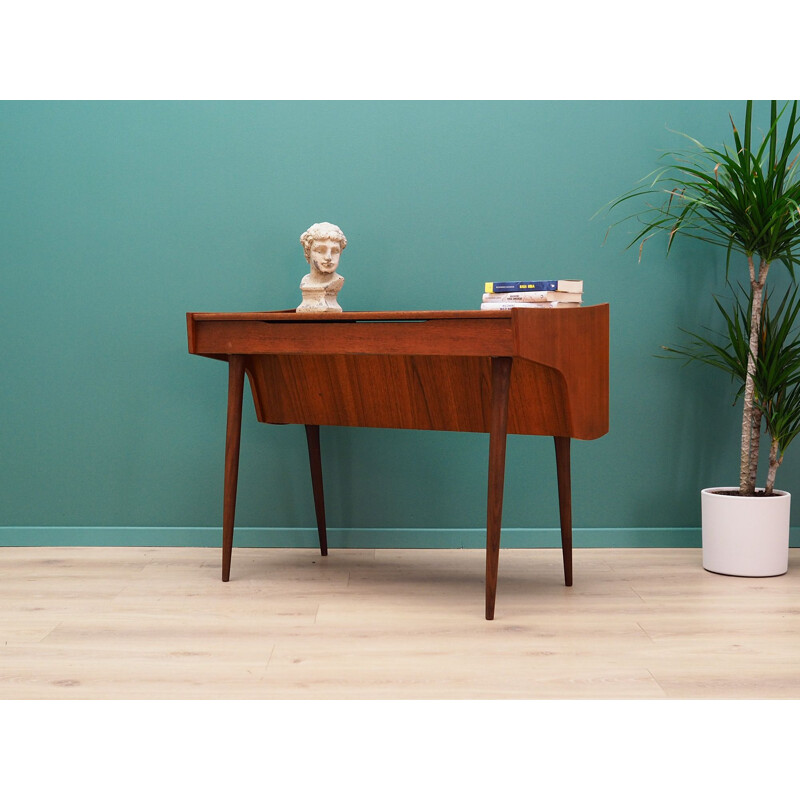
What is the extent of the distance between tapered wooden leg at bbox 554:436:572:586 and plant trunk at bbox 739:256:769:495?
594mm

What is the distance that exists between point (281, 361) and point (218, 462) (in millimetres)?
547

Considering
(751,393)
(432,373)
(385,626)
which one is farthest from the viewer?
(751,393)

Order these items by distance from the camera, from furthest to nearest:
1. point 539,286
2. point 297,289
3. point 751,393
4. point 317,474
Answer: point 297,289, point 317,474, point 751,393, point 539,286

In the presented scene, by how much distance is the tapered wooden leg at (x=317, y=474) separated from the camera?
2.98 m

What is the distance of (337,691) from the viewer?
1.84 m

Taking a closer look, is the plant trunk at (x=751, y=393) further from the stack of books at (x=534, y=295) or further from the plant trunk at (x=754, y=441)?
the stack of books at (x=534, y=295)

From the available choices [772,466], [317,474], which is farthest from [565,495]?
[317,474]

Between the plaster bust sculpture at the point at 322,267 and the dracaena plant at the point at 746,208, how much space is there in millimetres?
975

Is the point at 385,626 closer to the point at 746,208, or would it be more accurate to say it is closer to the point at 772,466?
the point at 772,466

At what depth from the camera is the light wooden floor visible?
1887mm

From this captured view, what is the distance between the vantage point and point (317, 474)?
9.84 ft

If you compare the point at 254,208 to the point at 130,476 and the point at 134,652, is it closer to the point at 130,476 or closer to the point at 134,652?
the point at 130,476

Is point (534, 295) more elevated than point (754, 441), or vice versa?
point (534, 295)

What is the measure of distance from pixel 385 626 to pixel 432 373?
727 millimetres
